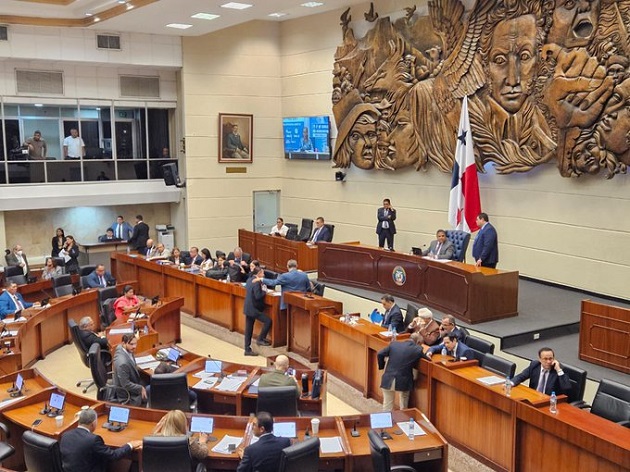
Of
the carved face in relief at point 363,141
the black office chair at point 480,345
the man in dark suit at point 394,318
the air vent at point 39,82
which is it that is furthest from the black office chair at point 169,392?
the air vent at point 39,82

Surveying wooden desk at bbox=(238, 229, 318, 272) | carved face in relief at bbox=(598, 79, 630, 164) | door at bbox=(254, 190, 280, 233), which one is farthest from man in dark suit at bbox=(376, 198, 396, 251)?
door at bbox=(254, 190, 280, 233)

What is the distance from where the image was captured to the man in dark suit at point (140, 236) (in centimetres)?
1612

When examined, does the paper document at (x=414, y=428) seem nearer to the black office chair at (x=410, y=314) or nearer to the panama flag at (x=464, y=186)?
the black office chair at (x=410, y=314)

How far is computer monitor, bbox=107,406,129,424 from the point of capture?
21.0 ft

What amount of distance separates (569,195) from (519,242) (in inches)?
55.6

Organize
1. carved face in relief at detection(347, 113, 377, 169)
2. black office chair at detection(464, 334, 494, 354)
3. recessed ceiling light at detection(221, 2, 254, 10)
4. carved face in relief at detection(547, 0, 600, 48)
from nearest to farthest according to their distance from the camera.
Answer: black office chair at detection(464, 334, 494, 354) → carved face in relief at detection(547, 0, 600, 48) → recessed ceiling light at detection(221, 2, 254, 10) → carved face in relief at detection(347, 113, 377, 169)

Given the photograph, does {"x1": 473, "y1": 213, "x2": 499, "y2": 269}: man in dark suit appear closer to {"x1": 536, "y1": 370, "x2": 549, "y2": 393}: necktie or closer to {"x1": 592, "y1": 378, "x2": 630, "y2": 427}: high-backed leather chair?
{"x1": 536, "y1": 370, "x2": 549, "y2": 393}: necktie

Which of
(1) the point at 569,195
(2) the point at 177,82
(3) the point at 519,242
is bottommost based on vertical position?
(3) the point at 519,242

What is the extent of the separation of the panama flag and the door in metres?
7.44

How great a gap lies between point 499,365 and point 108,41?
13235mm

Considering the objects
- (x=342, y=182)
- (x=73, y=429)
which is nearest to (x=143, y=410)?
(x=73, y=429)

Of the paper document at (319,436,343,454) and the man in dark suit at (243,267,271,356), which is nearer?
the paper document at (319,436,343,454)

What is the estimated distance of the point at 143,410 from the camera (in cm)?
654

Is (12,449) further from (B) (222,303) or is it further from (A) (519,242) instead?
(A) (519,242)
